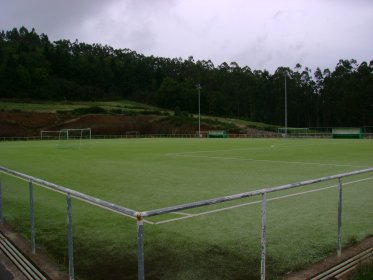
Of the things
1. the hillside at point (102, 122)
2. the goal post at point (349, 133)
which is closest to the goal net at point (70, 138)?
the hillside at point (102, 122)

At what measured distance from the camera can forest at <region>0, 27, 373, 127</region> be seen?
4739 inches

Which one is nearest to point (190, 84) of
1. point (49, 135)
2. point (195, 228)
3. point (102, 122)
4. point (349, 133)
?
point (102, 122)

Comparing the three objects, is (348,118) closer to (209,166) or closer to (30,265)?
(209,166)

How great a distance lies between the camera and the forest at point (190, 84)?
395 ft

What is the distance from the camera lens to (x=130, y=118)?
101750 mm

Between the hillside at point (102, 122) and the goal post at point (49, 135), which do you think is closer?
the goal post at point (49, 135)

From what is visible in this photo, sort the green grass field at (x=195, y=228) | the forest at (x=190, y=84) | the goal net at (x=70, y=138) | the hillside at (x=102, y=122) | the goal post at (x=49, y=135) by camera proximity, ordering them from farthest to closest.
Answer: the forest at (x=190, y=84) < the hillside at (x=102, y=122) < the goal post at (x=49, y=135) < the goal net at (x=70, y=138) < the green grass field at (x=195, y=228)

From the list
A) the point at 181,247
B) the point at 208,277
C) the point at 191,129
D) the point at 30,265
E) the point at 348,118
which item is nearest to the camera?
the point at 208,277

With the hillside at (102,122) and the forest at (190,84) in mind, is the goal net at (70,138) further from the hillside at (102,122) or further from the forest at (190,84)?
the forest at (190,84)

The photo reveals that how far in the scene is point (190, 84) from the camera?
164 metres

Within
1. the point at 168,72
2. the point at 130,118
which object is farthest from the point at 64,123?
the point at 168,72

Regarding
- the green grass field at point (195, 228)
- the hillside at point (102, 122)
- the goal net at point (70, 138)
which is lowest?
the green grass field at point (195, 228)

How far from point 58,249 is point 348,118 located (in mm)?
114736

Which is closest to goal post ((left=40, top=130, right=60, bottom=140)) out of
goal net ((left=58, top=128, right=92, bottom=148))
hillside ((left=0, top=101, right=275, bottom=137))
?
hillside ((left=0, top=101, right=275, bottom=137))
